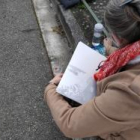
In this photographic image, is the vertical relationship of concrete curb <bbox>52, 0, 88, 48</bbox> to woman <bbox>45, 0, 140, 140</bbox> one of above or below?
below

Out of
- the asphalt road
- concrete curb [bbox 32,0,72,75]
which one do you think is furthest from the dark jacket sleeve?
concrete curb [bbox 32,0,72,75]

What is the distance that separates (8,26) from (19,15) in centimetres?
35

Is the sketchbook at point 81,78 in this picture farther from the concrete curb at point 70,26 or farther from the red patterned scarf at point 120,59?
the concrete curb at point 70,26

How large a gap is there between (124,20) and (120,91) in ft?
0.95

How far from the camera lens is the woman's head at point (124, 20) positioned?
1.22 metres

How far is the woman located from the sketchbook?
29 cm

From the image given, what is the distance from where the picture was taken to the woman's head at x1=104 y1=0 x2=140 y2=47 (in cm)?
122

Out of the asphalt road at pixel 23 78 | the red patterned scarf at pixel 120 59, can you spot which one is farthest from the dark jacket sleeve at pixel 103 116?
the asphalt road at pixel 23 78

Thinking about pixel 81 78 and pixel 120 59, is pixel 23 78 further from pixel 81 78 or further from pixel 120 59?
pixel 120 59

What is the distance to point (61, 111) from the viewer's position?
5.06 ft

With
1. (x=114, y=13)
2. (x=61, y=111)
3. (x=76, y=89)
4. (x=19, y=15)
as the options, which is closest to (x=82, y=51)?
(x=76, y=89)

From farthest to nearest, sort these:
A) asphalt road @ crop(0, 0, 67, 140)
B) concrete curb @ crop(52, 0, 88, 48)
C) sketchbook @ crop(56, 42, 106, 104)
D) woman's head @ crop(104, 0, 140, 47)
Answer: concrete curb @ crop(52, 0, 88, 48)
asphalt road @ crop(0, 0, 67, 140)
sketchbook @ crop(56, 42, 106, 104)
woman's head @ crop(104, 0, 140, 47)

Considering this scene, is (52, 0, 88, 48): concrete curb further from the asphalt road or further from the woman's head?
the woman's head

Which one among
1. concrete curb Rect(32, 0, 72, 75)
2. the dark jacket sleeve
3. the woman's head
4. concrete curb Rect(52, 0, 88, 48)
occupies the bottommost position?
concrete curb Rect(32, 0, 72, 75)
